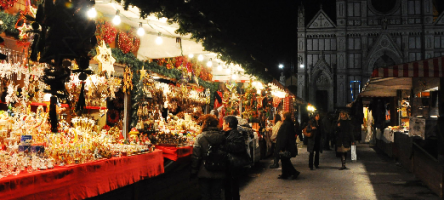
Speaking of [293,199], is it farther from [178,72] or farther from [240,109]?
[240,109]

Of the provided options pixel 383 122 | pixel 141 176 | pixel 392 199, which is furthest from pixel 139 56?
pixel 383 122

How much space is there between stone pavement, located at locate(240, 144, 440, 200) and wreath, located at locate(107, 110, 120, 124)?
124 inches

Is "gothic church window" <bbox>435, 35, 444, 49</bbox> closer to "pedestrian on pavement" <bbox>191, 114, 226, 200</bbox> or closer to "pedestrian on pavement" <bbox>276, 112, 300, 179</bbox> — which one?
"pedestrian on pavement" <bbox>276, 112, 300, 179</bbox>

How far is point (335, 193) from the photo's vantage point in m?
8.15

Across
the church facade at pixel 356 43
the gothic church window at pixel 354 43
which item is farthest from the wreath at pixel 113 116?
the gothic church window at pixel 354 43

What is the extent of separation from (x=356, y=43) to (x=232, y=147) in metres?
48.2

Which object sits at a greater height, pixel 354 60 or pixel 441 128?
pixel 354 60

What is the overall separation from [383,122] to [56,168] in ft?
66.4

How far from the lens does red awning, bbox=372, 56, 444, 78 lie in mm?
7367

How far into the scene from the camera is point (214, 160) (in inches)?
210

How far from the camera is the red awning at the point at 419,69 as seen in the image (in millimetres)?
7367

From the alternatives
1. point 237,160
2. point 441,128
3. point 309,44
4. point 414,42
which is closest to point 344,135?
point 441,128

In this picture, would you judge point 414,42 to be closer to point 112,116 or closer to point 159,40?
point 159,40

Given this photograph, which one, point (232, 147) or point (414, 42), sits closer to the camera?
point (232, 147)
